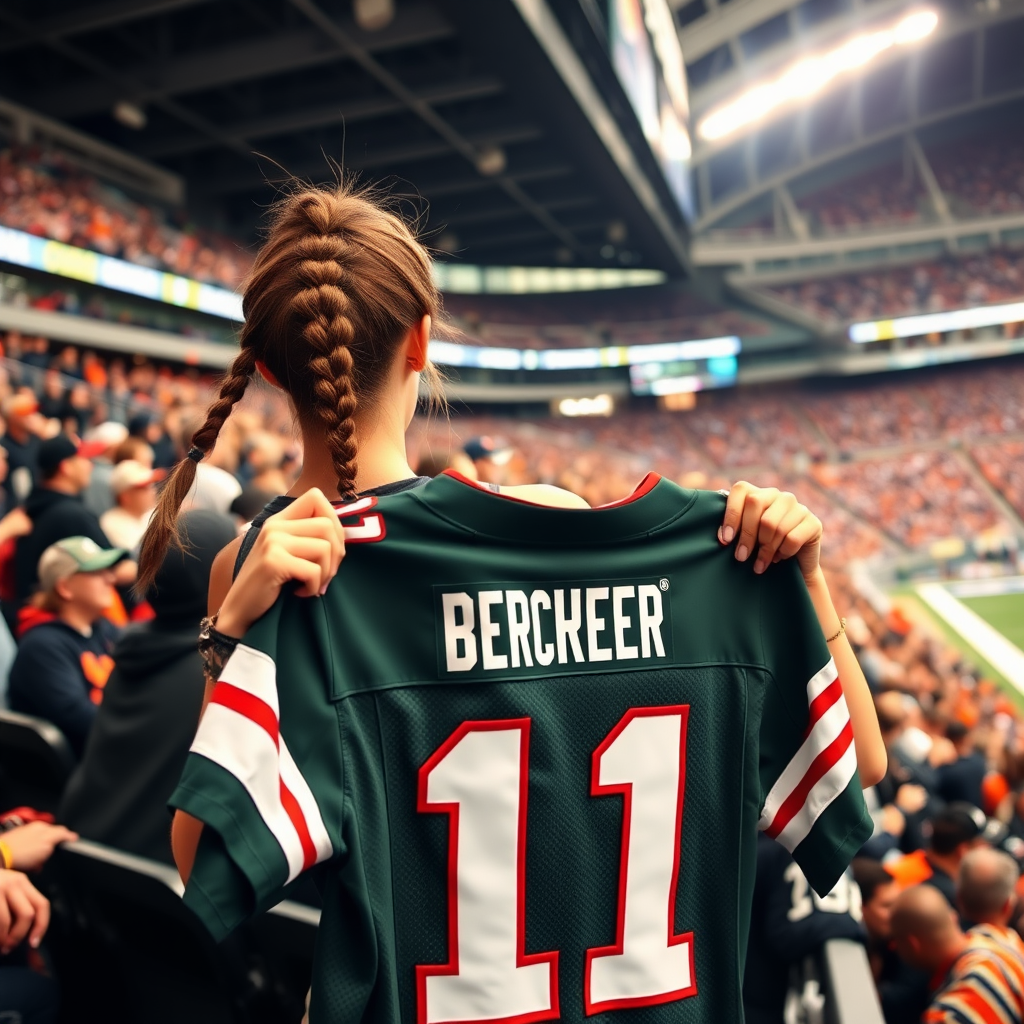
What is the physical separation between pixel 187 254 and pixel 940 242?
25.5 m

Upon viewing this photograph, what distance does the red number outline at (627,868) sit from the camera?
3.88ft

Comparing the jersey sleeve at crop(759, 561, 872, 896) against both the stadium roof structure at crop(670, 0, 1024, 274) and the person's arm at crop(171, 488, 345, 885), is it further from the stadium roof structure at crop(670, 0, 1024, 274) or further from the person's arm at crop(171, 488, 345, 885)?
the stadium roof structure at crop(670, 0, 1024, 274)

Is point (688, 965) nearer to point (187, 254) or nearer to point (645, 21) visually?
point (645, 21)

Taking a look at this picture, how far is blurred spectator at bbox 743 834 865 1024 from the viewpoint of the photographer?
2160mm

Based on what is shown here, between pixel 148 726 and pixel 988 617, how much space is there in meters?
18.2

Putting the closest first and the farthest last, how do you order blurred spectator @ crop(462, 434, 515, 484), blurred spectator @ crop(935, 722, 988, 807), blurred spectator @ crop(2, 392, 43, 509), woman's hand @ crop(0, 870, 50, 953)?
woman's hand @ crop(0, 870, 50, 953) < blurred spectator @ crop(462, 434, 515, 484) < blurred spectator @ crop(935, 722, 988, 807) < blurred spectator @ crop(2, 392, 43, 509)

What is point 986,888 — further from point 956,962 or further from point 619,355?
point 619,355

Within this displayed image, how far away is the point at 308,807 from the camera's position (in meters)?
1.02

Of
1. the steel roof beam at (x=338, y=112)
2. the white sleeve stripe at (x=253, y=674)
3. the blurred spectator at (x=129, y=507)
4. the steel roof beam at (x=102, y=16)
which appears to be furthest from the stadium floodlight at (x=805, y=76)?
the white sleeve stripe at (x=253, y=674)

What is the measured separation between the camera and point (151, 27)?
14258 millimetres

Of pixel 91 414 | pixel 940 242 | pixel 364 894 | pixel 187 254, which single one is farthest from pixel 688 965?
pixel 940 242

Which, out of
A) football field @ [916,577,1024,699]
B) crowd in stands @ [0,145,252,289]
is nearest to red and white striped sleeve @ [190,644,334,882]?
football field @ [916,577,1024,699]

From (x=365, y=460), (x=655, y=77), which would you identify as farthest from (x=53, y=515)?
(x=655, y=77)

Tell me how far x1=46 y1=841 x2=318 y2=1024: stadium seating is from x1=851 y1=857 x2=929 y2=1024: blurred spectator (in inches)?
79.7
